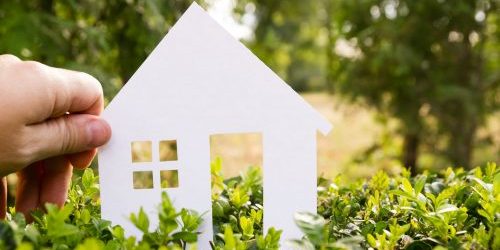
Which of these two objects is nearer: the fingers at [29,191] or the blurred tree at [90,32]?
the fingers at [29,191]

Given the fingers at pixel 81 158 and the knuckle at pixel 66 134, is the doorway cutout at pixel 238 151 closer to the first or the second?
the fingers at pixel 81 158

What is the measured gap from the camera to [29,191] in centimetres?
205

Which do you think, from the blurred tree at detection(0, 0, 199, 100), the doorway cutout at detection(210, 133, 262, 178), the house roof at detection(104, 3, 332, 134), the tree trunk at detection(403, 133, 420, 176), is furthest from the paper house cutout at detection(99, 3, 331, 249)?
the doorway cutout at detection(210, 133, 262, 178)

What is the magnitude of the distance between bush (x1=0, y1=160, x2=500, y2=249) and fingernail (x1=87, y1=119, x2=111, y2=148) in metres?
0.21

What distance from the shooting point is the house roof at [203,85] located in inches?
69.7

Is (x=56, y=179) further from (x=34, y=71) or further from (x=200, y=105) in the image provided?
(x=200, y=105)

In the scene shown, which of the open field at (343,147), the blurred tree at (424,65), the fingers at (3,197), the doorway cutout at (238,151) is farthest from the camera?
the doorway cutout at (238,151)

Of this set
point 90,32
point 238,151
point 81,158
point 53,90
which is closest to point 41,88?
point 53,90

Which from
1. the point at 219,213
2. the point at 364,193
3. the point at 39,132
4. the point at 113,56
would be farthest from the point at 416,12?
the point at 39,132

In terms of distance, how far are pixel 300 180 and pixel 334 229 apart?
219mm

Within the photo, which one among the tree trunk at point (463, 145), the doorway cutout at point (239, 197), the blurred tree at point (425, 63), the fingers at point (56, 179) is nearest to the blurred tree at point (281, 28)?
the blurred tree at point (425, 63)

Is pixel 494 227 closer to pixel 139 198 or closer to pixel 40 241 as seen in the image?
pixel 139 198

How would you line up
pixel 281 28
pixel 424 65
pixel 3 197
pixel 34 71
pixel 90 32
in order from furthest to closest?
pixel 281 28, pixel 424 65, pixel 90 32, pixel 3 197, pixel 34 71

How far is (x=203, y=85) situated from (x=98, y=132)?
14.7 inches
